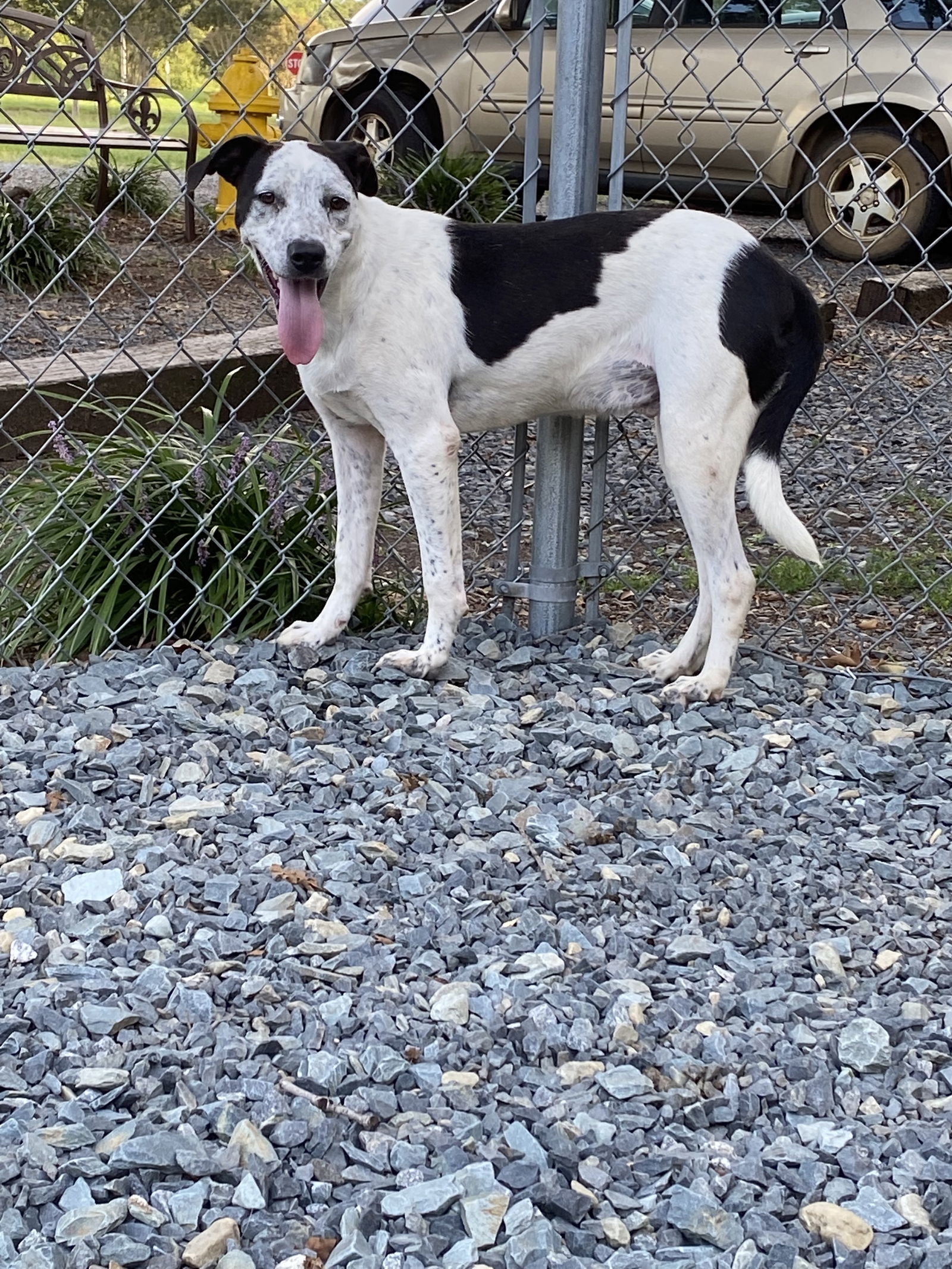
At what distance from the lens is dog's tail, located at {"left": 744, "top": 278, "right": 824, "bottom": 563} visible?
315cm

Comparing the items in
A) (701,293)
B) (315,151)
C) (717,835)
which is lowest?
(717,835)

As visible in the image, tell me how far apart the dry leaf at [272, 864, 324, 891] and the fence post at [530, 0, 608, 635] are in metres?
1.34

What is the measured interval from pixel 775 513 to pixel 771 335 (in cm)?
41

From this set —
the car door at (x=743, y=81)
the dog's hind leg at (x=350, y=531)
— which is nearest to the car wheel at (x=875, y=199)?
the car door at (x=743, y=81)

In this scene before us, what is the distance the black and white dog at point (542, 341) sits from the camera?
306 centimetres

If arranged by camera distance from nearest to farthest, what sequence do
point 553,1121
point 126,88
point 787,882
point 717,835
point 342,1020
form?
point 553,1121 → point 342,1020 → point 787,882 → point 717,835 → point 126,88

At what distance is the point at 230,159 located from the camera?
3012mm

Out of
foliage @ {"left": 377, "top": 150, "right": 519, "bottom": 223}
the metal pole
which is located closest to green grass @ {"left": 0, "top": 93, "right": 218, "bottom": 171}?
foliage @ {"left": 377, "top": 150, "right": 519, "bottom": 223}

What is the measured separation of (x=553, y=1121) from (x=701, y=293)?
6.32 feet

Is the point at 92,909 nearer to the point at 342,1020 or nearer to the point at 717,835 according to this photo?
the point at 342,1020

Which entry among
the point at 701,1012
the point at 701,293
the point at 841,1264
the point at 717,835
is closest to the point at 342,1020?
the point at 701,1012

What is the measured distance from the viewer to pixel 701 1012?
82.3 inches

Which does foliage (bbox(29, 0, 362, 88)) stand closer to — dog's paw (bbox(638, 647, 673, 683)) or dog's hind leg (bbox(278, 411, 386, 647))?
dog's hind leg (bbox(278, 411, 386, 647))

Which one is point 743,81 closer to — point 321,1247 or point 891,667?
point 891,667
